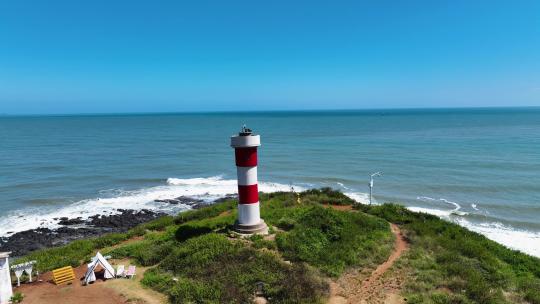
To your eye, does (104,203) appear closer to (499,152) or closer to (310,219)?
(310,219)

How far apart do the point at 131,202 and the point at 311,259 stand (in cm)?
1933

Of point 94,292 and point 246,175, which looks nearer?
point 94,292

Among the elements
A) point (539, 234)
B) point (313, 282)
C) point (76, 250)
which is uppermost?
point (313, 282)

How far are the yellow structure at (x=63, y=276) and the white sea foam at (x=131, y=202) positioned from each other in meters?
12.7

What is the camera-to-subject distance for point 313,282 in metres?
8.92

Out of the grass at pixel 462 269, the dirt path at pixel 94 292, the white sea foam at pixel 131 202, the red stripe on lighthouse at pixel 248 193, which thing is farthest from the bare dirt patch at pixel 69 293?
the white sea foam at pixel 131 202

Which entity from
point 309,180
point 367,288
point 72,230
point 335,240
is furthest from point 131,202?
point 367,288

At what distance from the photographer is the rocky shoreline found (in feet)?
59.9

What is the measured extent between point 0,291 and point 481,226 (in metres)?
21.5

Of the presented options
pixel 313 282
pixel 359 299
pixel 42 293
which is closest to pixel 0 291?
pixel 42 293

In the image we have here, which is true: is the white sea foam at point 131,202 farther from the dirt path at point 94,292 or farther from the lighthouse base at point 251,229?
the dirt path at point 94,292

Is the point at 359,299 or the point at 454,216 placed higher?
the point at 359,299

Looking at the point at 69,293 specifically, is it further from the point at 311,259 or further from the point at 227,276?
the point at 311,259

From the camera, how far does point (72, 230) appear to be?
2027 centimetres
